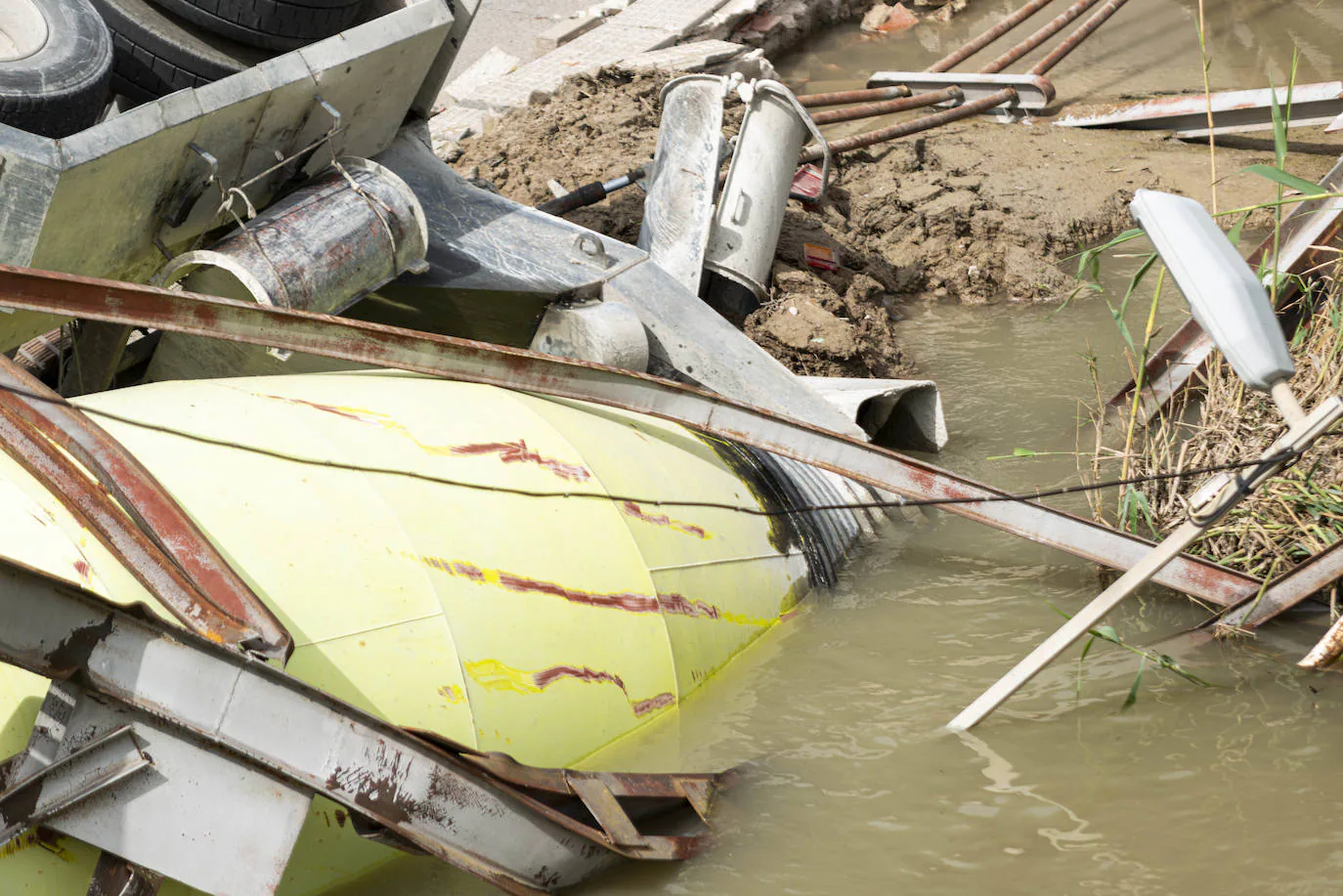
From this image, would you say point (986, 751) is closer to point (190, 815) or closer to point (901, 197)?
point (190, 815)

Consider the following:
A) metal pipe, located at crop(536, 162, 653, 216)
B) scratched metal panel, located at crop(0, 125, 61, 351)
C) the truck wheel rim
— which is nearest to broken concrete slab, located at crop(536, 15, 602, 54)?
metal pipe, located at crop(536, 162, 653, 216)

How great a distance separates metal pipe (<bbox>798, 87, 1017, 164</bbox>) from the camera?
22.3 ft

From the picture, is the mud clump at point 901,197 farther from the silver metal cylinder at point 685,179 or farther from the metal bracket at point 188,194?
the metal bracket at point 188,194

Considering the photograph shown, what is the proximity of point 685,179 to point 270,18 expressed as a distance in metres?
1.81

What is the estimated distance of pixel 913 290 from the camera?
651 centimetres

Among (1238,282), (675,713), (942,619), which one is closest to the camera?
(1238,282)

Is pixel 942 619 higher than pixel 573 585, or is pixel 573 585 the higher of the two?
pixel 573 585

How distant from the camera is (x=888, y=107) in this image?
310 inches

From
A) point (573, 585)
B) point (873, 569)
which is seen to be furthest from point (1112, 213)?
point (573, 585)

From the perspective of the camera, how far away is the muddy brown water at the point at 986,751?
2.80 m

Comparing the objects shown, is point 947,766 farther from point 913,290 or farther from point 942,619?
point 913,290

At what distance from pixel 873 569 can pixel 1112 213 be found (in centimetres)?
360

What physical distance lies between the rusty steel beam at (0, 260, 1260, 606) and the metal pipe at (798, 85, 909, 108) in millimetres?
4163

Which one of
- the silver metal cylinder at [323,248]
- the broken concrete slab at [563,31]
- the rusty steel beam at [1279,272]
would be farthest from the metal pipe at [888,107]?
the silver metal cylinder at [323,248]
